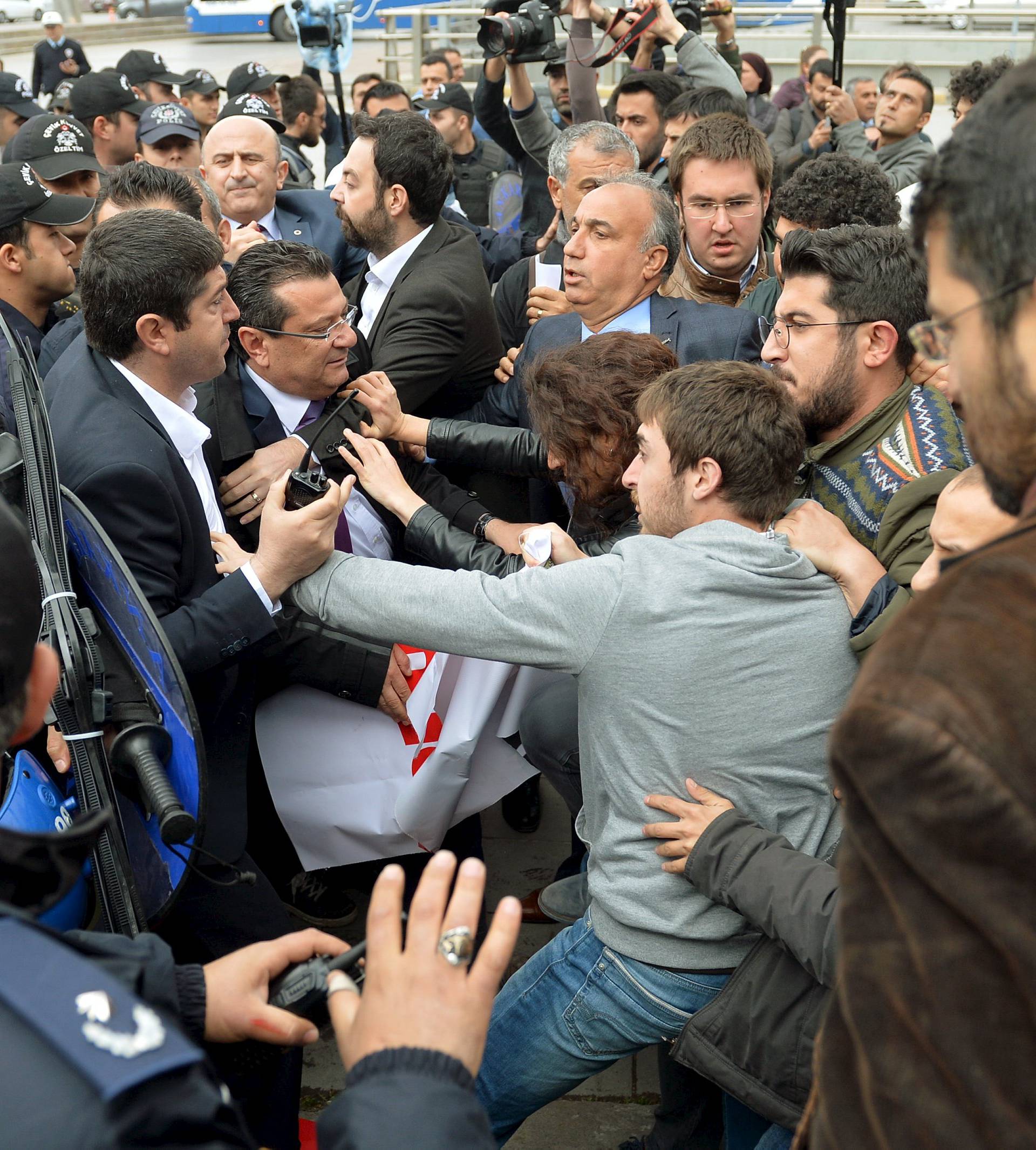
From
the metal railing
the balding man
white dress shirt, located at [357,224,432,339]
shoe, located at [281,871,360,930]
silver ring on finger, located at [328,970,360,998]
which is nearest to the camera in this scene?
silver ring on finger, located at [328,970,360,998]

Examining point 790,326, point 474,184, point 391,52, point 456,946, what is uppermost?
point 391,52

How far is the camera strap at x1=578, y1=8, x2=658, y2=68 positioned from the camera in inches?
220

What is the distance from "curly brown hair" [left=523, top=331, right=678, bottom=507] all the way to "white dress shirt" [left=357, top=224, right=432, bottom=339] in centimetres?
155

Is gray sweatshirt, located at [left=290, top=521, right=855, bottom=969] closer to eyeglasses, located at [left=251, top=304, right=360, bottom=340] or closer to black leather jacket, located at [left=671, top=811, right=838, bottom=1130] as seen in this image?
black leather jacket, located at [left=671, top=811, right=838, bottom=1130]

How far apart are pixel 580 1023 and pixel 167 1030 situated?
119 cm

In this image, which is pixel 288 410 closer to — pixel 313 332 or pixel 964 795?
pixel 313 332

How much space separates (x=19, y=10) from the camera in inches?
1089

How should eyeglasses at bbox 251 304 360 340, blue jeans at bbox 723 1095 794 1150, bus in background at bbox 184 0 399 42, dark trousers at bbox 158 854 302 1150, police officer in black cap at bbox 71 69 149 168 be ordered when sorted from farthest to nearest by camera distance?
bus in background at bbox 184 0 399 42, police officer in black cap at bbox 71 69 149 168, eyeglasses at bbox 251 304 360 340, dark trousers at bbox 158 854 302 1150, blue jeans at bbox 723 1095 794 1150

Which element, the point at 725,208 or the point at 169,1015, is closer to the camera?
the point at 169,1015

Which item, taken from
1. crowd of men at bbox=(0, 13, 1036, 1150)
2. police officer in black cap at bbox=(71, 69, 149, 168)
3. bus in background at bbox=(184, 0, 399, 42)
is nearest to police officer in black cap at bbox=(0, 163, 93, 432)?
crowd of men at bbox=(0, 13, 1036, 1150)

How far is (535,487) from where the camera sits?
3.56m

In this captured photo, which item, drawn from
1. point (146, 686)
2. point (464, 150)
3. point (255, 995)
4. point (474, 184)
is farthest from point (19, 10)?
point (255, 995)

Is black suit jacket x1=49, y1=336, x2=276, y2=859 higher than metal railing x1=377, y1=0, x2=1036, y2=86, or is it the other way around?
metal railing x1=377, y1=0, x2=1036, y2=86

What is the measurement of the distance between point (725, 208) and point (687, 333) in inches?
38.6
